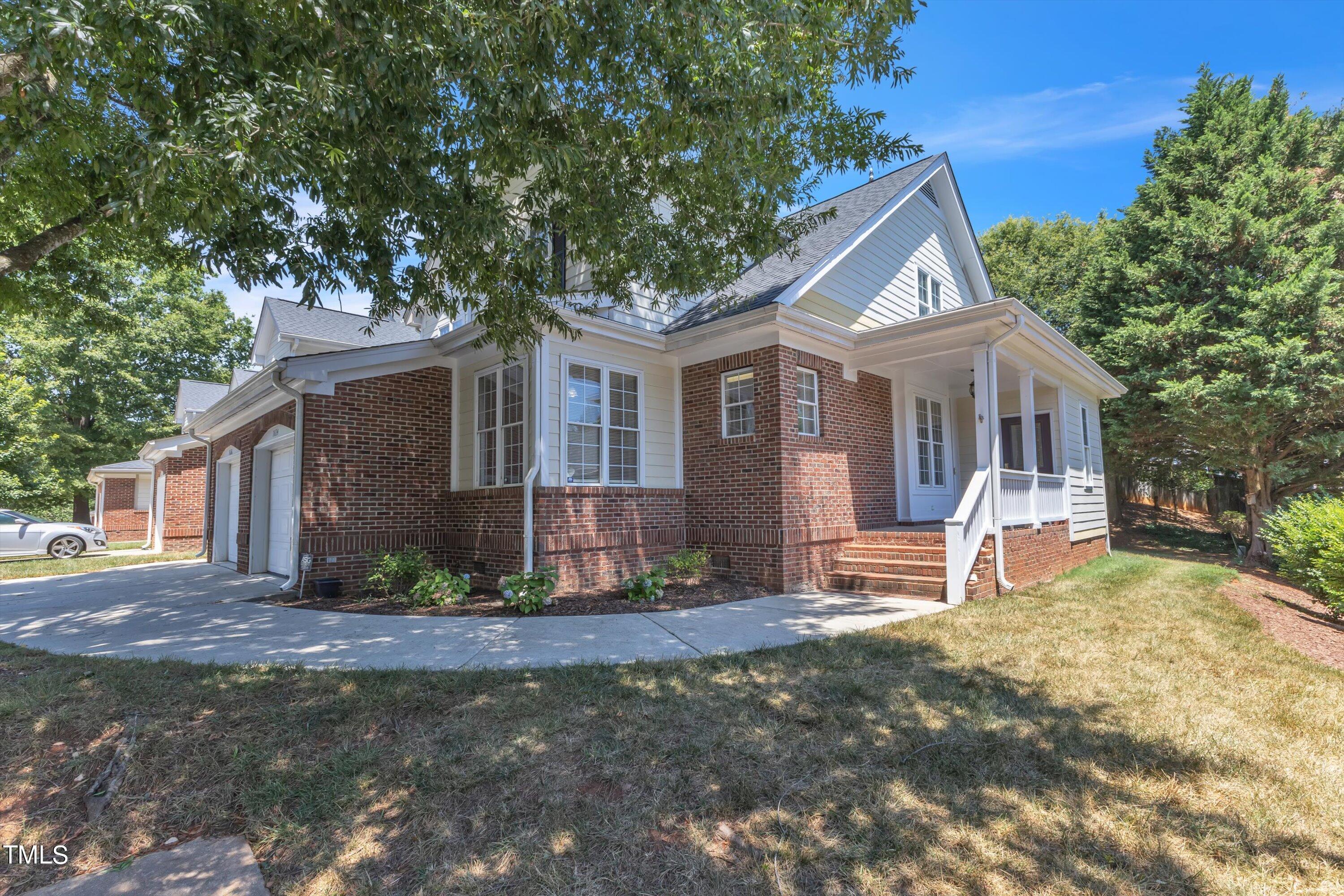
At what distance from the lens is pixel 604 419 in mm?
9117

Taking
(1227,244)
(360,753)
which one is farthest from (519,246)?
(1227,244)

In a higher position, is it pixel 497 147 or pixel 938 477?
pixel 497 147

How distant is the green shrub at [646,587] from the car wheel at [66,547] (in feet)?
55.8

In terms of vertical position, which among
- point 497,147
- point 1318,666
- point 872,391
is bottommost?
point 1318,666

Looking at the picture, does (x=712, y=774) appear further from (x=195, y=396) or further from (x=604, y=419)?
(x=195, y=396)

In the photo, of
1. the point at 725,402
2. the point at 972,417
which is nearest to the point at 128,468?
the point at 725,402

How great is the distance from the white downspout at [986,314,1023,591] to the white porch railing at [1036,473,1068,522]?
77.3 inches

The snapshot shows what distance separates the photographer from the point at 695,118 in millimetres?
5078

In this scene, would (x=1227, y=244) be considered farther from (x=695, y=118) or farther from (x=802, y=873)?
(x=802, y=873)

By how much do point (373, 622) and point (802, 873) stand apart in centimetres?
566

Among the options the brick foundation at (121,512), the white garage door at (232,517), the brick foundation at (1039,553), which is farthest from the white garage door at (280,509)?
the brick foundation at (121,512)

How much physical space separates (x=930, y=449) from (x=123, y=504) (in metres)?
31.0

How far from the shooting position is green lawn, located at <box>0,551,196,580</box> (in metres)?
12.4

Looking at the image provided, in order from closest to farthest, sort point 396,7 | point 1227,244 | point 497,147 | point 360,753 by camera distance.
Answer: point 360,753
point 396,7
point 497,147
point 1227,244
